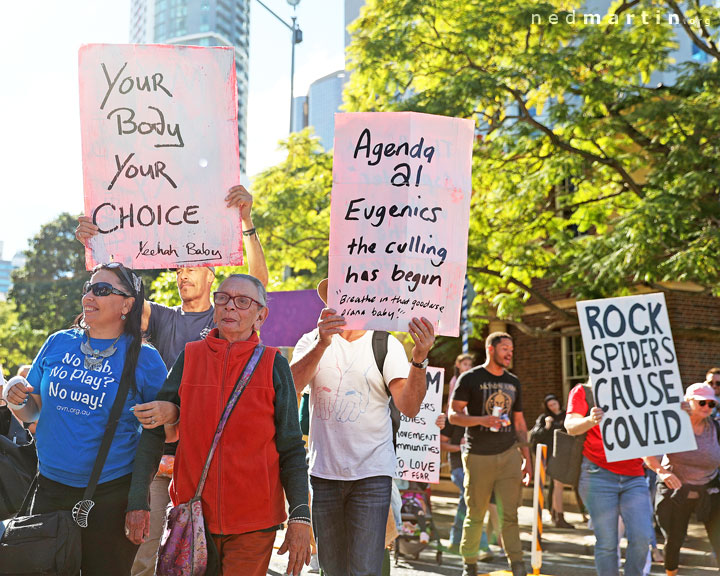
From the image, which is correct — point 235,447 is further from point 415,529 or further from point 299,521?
point 415,529

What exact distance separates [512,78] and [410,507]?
681 cm

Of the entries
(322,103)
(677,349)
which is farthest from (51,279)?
(322,103)

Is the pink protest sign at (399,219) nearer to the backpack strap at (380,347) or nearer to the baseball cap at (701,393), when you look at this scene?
the backpack strap at (380,347)

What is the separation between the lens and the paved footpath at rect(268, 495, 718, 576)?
8.95 metres

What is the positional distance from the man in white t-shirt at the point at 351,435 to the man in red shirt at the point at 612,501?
2.31 meters

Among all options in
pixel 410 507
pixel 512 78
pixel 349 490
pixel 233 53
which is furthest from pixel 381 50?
pixel 349 490

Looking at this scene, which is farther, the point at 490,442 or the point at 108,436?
the point at 490,442

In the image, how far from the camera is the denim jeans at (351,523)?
174 inches

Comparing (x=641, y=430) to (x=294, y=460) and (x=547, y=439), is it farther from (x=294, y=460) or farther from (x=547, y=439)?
(x=547, y=439)

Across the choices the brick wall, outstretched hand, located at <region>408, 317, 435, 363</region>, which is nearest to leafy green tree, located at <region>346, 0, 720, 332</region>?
the brick wall

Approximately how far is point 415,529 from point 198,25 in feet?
267

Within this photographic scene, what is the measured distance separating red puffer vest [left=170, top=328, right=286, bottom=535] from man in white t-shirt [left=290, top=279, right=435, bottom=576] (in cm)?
83

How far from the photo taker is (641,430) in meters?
6.49

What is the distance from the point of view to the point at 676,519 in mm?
8070
